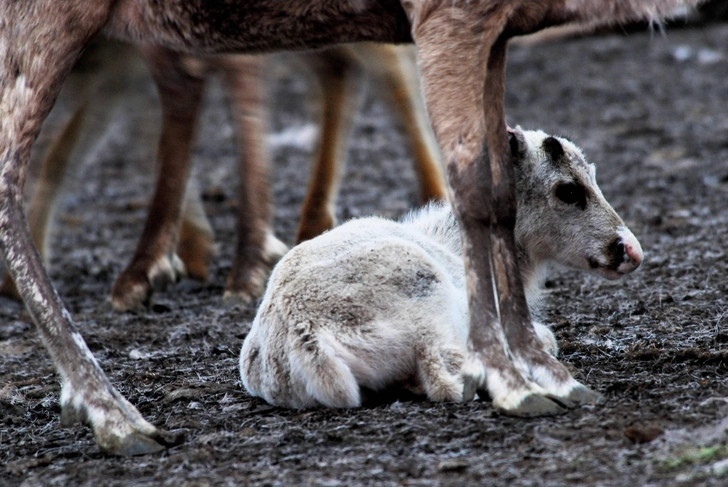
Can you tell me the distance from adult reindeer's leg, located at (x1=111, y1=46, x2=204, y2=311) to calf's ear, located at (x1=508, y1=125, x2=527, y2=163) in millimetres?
2926

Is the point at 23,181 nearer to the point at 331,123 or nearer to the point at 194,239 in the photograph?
the point at 194,239

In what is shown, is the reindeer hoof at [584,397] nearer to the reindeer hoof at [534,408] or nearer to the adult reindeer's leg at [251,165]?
the reindeer hoof at [534,408]

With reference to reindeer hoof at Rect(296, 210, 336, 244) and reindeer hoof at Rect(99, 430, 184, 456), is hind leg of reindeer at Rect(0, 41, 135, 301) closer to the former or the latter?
reindeer hoof at Rect(296, 210, 336, 244)

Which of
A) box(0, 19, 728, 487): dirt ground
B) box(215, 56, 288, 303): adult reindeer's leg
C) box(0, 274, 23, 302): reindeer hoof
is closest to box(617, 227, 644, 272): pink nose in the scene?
box(0, 19, 728, 487): dirt ground

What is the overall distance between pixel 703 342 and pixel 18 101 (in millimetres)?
3140

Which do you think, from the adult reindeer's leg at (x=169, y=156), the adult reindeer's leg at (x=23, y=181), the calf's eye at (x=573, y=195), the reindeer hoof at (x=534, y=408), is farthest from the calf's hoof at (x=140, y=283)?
the reindeer hoof at (x=534, y=408)

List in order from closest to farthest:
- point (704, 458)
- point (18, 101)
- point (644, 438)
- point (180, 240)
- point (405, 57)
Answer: point (704, 458) < point (644, 438) < point (18, 101) < point (180, 240) < point (405, 57)

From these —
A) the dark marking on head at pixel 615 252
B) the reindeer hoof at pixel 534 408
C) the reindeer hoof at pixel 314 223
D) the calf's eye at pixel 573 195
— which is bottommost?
the reindeer hoof at pixel 534 408

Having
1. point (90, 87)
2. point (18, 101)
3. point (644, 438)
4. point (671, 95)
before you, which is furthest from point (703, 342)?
point (671, 95)

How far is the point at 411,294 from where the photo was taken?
4.35 metres

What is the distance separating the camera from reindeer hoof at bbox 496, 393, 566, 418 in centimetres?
393

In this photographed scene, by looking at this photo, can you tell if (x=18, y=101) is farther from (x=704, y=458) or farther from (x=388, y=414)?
(x=704, y=458)

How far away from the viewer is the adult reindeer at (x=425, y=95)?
411 centimetres

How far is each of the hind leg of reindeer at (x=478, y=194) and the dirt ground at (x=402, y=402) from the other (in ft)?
0.77
